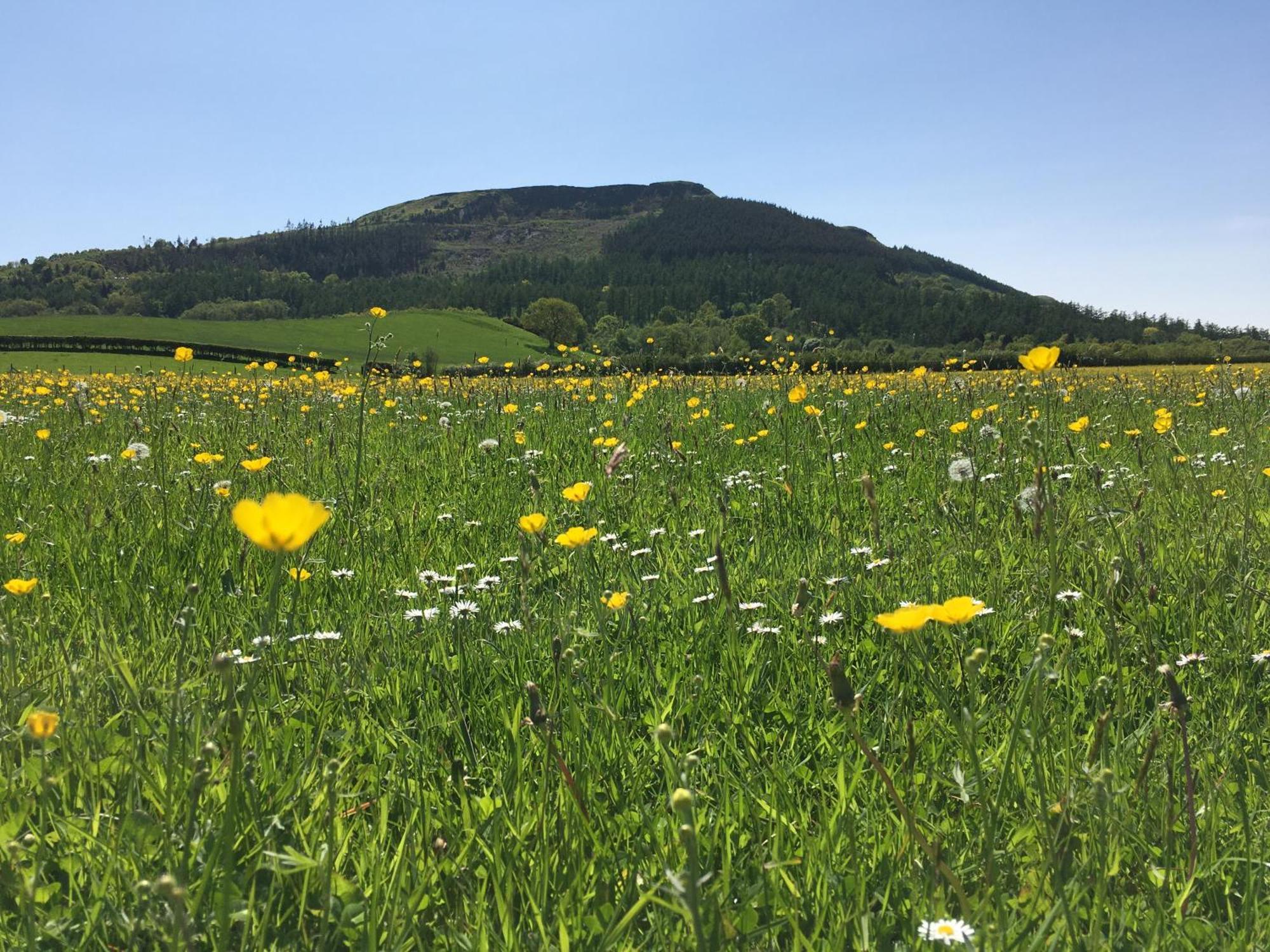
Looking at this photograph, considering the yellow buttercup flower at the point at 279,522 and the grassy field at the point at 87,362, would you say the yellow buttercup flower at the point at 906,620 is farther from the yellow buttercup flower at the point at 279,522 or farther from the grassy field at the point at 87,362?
the grassy field at the point at 87,362

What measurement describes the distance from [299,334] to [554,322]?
42746 mm

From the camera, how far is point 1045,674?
1.29 metres

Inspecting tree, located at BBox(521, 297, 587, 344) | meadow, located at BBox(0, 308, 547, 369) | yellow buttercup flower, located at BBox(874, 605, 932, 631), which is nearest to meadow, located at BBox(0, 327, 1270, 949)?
yellow buttercup flower, located at BBox(874, 605, 932, 631)

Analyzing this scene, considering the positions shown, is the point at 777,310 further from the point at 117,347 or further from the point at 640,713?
the point at 640,713

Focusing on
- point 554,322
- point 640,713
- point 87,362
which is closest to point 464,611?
point 640,713

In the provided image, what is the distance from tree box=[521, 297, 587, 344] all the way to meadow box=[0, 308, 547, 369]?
1041cm

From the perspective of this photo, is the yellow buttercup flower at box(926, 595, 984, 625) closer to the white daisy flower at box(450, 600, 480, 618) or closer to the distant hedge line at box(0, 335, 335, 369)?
the white daisy flower at box(450, 600, 480, 618)

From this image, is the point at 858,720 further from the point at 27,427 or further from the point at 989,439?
the point at 27,427

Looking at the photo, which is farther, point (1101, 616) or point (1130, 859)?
point (1101, 616)

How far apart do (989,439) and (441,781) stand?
4.31 metres

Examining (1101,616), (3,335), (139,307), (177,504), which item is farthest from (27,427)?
(139,307)

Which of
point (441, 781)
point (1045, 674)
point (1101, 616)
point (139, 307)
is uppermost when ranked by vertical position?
point (139, 307)

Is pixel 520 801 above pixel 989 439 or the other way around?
the other way around

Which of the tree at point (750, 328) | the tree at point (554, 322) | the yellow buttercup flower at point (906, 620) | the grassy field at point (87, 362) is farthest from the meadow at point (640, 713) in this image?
the tree at point (554, 322)
